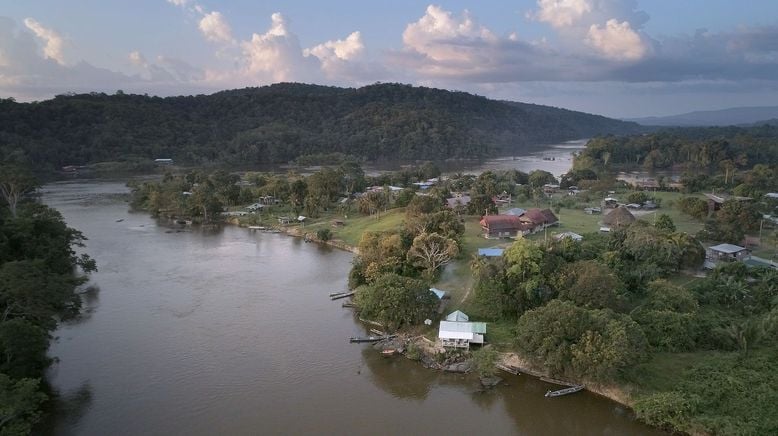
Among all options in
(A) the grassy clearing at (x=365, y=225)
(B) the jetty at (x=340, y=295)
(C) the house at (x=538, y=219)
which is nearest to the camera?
(B) the jetty at (x=340, y=295)

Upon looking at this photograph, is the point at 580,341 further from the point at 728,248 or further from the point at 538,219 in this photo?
the point at 538,219

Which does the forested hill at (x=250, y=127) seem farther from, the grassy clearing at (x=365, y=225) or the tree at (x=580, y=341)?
the tree at (x=580, y=341)

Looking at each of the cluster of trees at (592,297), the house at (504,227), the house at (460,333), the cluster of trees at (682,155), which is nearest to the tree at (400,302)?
the house at (460,333)

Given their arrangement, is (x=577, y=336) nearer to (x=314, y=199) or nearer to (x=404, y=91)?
(x=314, y=199)

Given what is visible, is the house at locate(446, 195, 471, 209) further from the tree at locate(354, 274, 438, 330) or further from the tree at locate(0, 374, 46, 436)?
the tree at locate(0, 374, 46, 436)

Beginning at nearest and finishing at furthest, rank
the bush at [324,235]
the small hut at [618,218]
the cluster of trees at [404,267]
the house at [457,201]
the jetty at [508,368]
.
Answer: the jetty at [508,368], the cluster of trees at [404,267], the small hut at [618,218], the bush at [324,235], the house at [457,201]

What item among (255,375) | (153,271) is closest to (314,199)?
(153,271)

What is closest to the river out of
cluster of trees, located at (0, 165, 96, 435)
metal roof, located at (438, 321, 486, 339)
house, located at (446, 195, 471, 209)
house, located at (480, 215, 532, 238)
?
metal roof, located at (438, 321, 486, 339)
